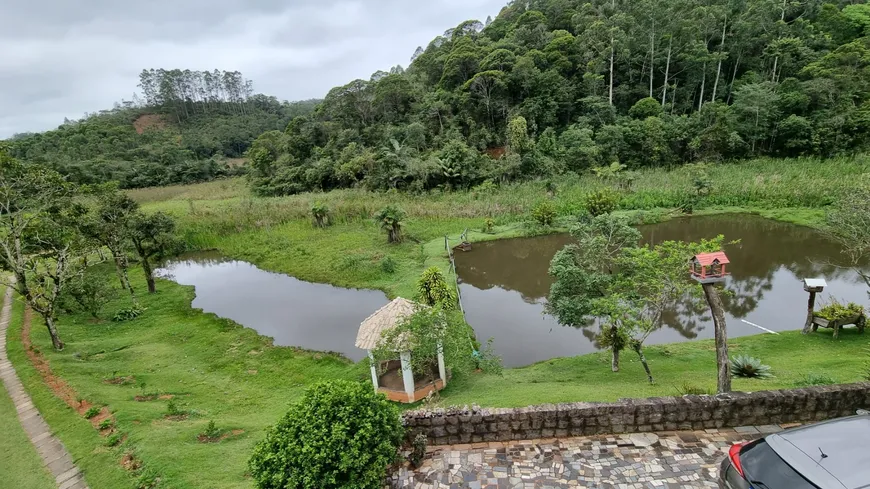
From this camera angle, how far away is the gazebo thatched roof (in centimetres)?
884

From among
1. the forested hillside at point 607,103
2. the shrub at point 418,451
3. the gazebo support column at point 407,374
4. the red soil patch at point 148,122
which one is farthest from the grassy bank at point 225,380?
the red soil patch at point 148,122

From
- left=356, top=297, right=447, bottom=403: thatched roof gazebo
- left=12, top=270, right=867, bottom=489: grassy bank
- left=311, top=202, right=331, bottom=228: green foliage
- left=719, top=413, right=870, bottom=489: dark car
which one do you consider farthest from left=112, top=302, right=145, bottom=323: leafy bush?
left=719, top=413, right=870, bottom=489: dark car

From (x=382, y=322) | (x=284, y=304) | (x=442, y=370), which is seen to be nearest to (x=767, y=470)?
(x=442, y=370)

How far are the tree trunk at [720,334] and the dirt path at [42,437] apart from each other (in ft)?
32.2

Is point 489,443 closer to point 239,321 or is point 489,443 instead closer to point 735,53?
point 239,321

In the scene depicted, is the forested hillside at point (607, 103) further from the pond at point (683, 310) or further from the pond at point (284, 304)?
the pond at point (284, 304)

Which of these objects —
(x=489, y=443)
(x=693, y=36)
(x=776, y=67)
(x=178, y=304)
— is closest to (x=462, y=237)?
(x=178, y=304)

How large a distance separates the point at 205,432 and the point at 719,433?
871cm

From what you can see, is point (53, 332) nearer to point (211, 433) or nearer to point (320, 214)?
point (211, 433)

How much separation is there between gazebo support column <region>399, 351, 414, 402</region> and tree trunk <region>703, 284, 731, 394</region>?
17.7 ft

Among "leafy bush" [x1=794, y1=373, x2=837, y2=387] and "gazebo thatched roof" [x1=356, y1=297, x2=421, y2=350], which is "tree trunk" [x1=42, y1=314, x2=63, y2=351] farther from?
"leafy bush" [x1=794, y1=373, x2=837, y2=387]

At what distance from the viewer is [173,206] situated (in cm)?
3072

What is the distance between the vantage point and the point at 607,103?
33.7 metres

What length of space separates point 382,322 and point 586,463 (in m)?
4.97
